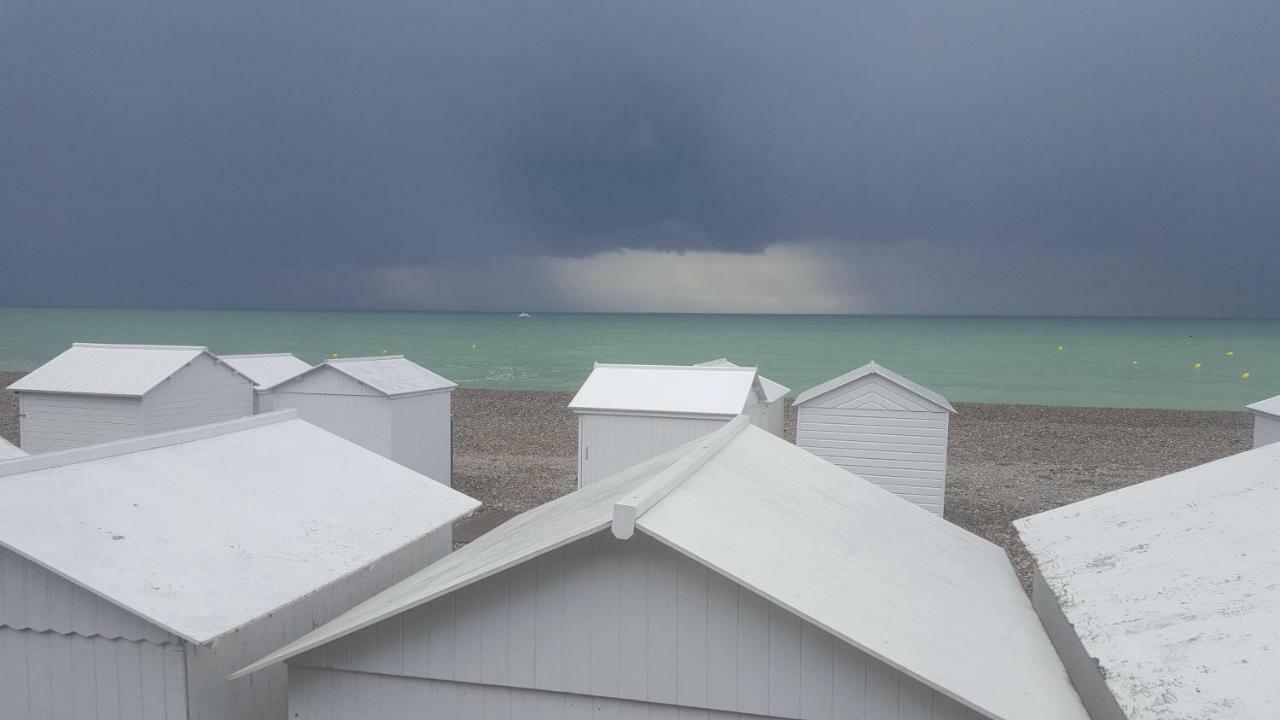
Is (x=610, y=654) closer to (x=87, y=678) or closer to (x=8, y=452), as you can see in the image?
(x=87, y=678)

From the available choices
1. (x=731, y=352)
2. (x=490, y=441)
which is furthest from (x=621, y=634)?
(x=731, y=352)

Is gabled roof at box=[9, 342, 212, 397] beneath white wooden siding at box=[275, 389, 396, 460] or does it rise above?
above

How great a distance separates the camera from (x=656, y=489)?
226 inches

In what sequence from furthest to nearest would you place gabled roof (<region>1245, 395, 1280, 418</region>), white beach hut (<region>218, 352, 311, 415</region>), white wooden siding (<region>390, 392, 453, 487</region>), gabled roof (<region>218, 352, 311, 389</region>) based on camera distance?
gabled roof (<region>218, 352, 311, 389</region>)
white beach hut (<region>218, 352, 311, 415</region>)
white wooden siding (<region>390, 392, 453, 487</region>)
gabled roof (<region>1245, 395, 1280, 418</region>)

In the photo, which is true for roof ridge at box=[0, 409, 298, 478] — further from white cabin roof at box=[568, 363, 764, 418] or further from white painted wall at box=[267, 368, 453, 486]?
white cabin roof at box=[568, 363, 764, 418]

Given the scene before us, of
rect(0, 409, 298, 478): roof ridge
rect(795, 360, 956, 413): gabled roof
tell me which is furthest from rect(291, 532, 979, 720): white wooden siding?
rect(795, 360, 956, 413): gabled roof

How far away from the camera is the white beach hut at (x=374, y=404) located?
18922 millimetres

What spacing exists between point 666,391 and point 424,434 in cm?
643

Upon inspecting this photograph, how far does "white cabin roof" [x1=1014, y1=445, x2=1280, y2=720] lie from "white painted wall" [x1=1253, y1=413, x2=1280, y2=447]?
12926 millimetres

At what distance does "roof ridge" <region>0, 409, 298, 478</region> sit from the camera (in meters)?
7.00

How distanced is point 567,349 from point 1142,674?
102762 millimetres

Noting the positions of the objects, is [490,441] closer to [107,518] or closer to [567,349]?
[107,518]

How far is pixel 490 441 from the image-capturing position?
32.0 meters

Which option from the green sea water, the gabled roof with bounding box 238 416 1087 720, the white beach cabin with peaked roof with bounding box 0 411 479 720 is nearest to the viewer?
the gabled roof with bounding box 238 416 1087 720
